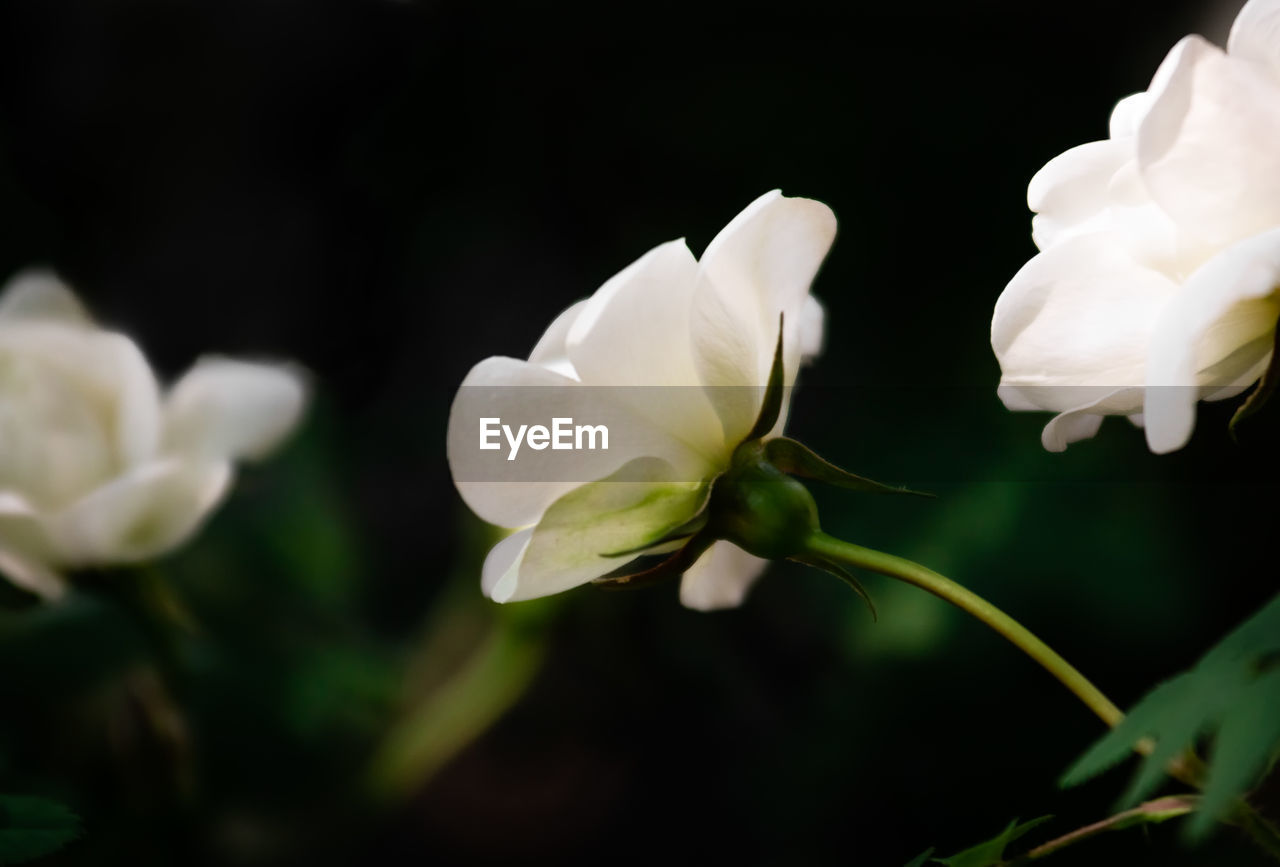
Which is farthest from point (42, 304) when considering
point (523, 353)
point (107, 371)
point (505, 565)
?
point (505, 565)

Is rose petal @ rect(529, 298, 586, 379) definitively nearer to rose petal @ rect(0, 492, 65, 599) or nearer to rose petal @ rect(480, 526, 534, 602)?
rose petal @ rect(480, 526, 534, 602)

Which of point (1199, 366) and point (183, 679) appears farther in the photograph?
point (183, 679)

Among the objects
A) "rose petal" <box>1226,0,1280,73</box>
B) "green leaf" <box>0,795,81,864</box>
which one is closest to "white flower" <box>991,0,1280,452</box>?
"rose petal" <box>1226,0,1280,73</box>

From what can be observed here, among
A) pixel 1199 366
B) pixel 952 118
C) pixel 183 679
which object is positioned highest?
pixel 952 118

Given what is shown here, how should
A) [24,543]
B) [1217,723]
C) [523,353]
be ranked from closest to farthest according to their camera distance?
[1217,723]
[24,543]
[523,353]

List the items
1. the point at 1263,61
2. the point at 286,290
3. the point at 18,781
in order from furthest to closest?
the point at 286,290
the point at 18,781
the point at 1263,61

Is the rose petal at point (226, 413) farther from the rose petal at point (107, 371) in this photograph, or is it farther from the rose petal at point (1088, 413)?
the rose petal at point (1088, 413)

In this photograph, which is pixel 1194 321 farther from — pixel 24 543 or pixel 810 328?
pixel 24 543

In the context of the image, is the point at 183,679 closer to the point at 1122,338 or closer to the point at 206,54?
the point at 206,54

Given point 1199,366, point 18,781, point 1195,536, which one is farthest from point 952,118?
point 18,781
